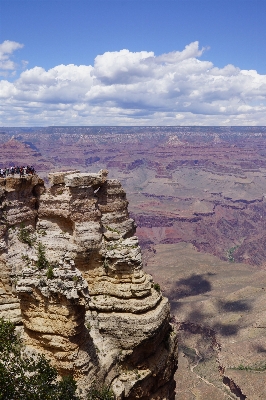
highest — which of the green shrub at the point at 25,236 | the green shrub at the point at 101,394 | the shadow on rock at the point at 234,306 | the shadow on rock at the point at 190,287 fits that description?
the green shrub at the point at 25,236

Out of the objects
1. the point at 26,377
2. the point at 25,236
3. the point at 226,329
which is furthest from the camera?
the point at 226,329

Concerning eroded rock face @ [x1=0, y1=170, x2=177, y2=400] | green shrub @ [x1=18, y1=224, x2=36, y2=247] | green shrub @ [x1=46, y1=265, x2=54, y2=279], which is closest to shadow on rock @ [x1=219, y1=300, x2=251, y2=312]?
eroded rock face @ [x1=0, y1=170, x2=177, y2=400]

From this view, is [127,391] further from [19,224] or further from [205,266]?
[205,266]

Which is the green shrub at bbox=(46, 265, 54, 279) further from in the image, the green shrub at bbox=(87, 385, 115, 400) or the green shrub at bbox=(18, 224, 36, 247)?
the green shrub at bbox=(87, 385, 115, 400)

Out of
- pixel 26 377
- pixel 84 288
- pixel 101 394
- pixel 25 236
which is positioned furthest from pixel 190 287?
pixel 26 377

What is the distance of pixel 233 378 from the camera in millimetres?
63781

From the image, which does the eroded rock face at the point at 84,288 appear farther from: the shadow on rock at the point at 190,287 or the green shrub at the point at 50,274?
the shadow on rock at the point at 190,287

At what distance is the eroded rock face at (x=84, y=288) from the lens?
24578mm

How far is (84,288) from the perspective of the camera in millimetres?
25469

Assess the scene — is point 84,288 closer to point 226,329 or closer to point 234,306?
point 226,329

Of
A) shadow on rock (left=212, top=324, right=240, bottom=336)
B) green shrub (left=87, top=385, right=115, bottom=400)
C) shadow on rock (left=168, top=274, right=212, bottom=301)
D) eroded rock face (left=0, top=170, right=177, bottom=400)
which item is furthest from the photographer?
shadow on rock (left=168, top=274, right=212, bottom=301)

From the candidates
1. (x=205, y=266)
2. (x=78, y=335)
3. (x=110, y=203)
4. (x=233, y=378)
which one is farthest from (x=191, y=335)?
(x=78, y=335)

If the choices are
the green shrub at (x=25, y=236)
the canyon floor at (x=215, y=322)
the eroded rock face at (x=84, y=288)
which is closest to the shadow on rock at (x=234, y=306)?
the canyon floor at (x=215, y=322)

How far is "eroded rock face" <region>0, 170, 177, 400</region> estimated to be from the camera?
→ 24.6 meters
